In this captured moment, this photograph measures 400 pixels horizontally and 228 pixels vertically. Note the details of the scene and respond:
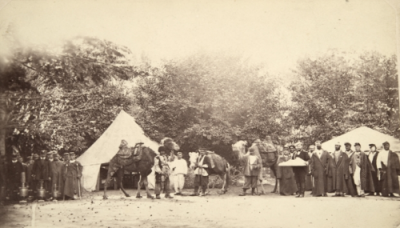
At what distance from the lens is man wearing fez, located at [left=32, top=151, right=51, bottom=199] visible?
6492 mm

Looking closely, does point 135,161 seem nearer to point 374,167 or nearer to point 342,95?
point 342,95

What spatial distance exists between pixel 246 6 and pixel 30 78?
11.6 ft

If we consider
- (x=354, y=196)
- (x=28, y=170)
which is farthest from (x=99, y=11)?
(x=354, y=196)

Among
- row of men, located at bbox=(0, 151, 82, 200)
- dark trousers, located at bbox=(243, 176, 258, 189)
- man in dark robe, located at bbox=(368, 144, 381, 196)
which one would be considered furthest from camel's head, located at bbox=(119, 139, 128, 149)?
man in dark robe, located at bbox=(368, 144, 381, 196)

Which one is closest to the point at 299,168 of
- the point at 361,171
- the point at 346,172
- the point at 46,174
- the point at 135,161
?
the point at 346,172

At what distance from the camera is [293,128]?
677 centimetres

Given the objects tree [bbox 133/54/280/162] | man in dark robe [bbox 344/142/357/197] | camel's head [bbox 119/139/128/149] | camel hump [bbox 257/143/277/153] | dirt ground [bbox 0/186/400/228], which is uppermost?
tree [bbox 133/54/280/162]

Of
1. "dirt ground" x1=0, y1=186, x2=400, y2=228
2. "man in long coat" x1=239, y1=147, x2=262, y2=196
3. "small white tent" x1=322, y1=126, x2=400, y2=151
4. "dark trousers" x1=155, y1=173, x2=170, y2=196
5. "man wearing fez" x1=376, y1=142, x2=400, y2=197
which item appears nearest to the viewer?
"dirt ground" x1=0, y1=186, x2=400, y2=228

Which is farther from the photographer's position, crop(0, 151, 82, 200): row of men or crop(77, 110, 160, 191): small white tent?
crop(77, 110, 160, 191): small white tent

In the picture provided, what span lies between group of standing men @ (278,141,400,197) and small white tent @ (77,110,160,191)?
2346mm

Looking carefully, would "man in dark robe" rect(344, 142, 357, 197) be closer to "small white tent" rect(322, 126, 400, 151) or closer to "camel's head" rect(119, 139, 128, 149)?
"small white tent" rect(322, 126, 400, 151)

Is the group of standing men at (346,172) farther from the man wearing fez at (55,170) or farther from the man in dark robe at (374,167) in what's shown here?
the man wearing fez at (55,170)

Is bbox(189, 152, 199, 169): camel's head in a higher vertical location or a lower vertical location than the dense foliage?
lower

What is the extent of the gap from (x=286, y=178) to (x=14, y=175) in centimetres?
426
